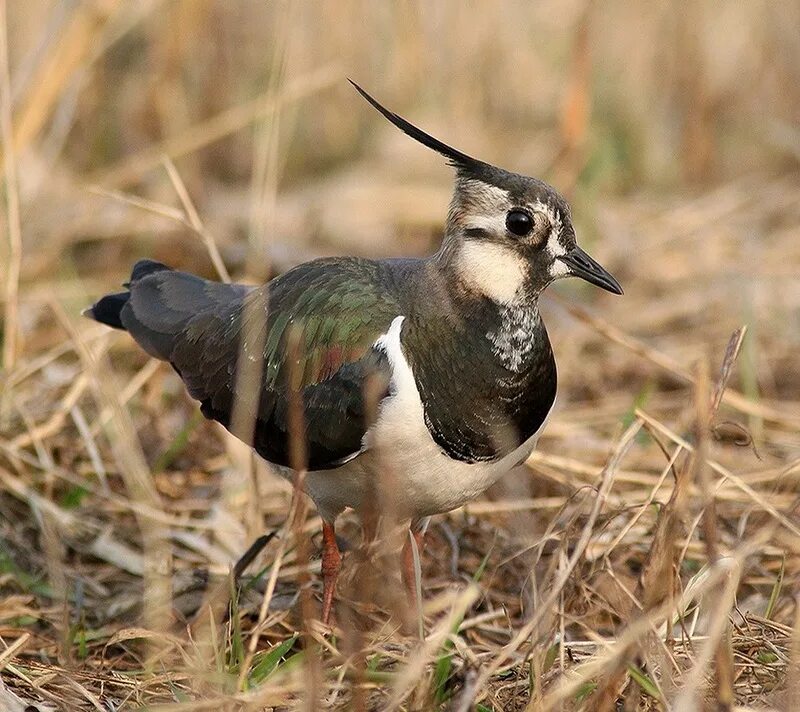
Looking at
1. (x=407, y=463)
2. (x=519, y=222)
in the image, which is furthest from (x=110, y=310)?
(x=519, y=222)

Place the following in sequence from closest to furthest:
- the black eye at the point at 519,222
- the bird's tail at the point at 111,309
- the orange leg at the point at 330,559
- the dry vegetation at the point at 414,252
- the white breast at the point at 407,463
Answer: the dry vegetation at the point at 414,252
the white breast at the point at 407,463
the black eye at the point at 519,222
the orange leg at the point at 330,559
the bird's tail at the point at 111,309

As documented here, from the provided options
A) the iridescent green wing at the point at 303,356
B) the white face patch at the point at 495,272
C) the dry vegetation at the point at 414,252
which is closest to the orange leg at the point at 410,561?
the dry vegetation at the point at 414,252

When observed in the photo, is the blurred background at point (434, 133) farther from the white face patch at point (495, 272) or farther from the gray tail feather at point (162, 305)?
the white face patch at point (495, 272)

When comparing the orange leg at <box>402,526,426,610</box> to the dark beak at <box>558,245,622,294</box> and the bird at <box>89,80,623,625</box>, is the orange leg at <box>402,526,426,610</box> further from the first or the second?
the dark beak at <box>558,245,622,294</box>

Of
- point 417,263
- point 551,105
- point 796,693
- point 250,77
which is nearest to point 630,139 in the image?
point 551,105

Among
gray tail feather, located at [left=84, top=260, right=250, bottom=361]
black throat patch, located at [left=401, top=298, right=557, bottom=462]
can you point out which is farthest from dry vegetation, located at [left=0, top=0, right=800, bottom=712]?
black throat patch, located at [left=401, top=298, right=557, bottom=462]

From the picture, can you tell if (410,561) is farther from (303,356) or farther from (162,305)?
(162,305)

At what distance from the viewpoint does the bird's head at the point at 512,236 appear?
362 cm

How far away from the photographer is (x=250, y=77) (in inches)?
324

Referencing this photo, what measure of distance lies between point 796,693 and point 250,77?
6325 mm

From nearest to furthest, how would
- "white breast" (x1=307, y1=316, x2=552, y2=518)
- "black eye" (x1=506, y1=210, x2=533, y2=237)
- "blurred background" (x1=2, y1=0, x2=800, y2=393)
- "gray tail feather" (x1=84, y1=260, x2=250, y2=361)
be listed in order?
1. "white breast" (x1=307, y1=316, x2=552, y2=518)
2. "black eye" (x1=506, y1=210, x2=533, y2=237)
3. "gray tail feather" (x1=84, y1=260, x2=250, y2=361)
4. "blurred background" (x1=2, y1=0, x2=800, y2=393)

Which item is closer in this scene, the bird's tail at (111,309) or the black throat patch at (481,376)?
the black throat patch at (481,376)

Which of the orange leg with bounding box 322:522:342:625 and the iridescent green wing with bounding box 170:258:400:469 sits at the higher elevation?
the iridescent green wing with bounding box 170:258:400:469

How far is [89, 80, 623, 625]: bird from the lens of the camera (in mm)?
3553
